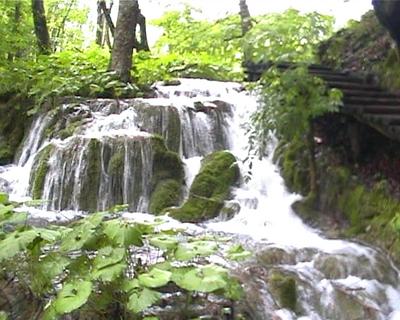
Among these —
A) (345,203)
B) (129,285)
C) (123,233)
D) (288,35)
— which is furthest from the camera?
(345,203)

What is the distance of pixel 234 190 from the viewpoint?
7.20 m

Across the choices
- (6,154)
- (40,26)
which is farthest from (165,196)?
Answer: (40,26)

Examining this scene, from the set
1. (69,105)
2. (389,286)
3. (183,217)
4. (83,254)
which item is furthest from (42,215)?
(389,286)

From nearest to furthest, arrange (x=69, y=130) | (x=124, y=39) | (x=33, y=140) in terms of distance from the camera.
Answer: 1. (x=69, y=130)
2. (x=33, y=140)
3. (x=124, y=39)

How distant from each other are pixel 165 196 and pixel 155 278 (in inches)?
171

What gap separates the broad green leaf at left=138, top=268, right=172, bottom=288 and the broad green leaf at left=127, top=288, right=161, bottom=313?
41 mm

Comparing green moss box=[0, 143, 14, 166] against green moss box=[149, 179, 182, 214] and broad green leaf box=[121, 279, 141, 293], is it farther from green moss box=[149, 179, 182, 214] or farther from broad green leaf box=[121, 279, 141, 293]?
broad green leaf box=[121, 279, 141, 293]

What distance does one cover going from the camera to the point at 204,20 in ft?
52.6

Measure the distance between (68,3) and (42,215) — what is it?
14.0 m

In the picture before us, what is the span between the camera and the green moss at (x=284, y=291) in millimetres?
4141

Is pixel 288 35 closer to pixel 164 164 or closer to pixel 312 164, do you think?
pixel 312 164

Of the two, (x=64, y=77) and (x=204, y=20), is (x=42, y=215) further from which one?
(x=204, y=20)

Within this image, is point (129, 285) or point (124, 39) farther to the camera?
point (124, 39)

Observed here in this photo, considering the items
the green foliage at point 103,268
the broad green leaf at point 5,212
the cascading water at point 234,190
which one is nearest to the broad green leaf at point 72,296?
the green foliage at point 103,268
